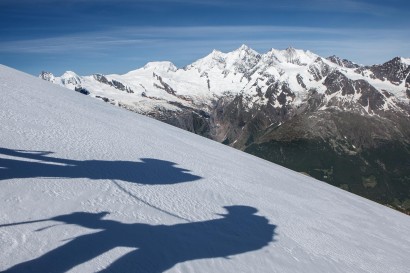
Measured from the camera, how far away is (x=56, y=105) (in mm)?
23297

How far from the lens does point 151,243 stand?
9891 millimetres

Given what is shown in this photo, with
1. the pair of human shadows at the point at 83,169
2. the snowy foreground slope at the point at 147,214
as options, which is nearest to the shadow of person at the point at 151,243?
the snowy foreground slope at the point at 147,214

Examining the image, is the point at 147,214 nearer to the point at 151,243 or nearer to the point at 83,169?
the point at 151,243

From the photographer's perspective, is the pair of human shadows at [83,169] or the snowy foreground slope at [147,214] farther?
the pair of human shadows at [83,169]

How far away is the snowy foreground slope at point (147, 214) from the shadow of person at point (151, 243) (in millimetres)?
30

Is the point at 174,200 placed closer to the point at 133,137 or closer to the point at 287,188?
the point at 133,137

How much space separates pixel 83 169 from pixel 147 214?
3.50 m

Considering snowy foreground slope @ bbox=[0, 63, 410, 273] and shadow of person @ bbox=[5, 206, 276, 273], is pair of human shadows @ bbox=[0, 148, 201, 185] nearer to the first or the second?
snowy foreground slope @ bbox=[0, 63, 410, 273]

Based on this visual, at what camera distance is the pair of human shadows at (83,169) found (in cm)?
1218

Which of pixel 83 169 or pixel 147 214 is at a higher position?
pixel 83 169

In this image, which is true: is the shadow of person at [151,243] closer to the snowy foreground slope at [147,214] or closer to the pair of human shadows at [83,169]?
the snowy foreground slope at [147,214]

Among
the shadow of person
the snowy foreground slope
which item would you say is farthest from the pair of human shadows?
the shadow of person

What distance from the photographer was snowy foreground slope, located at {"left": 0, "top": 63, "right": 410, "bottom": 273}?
9008 mm

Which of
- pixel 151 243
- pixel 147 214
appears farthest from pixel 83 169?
pixel 151 243
